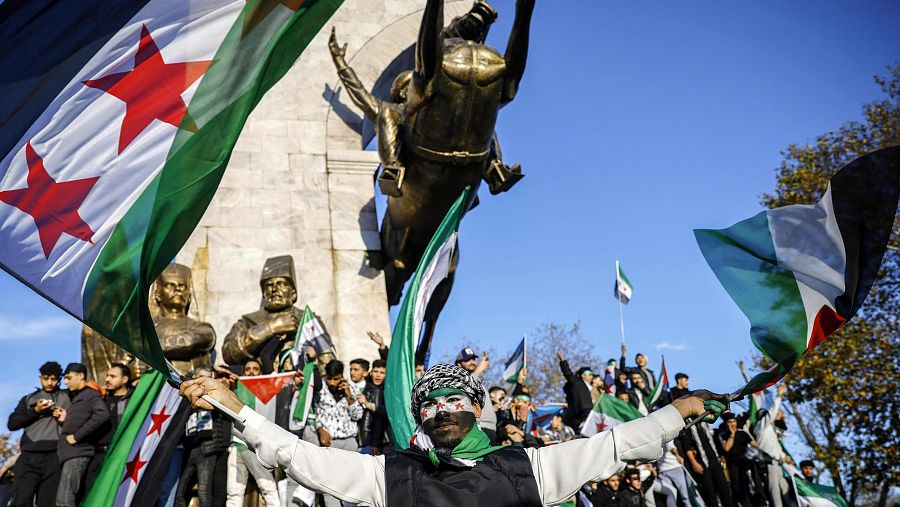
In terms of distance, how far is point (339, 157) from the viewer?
1297cm

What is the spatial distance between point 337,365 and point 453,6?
22.0ft

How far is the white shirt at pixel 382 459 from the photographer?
3492 mm

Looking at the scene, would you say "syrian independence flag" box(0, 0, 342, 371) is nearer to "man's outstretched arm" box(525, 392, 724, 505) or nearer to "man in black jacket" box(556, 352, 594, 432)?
"man's outstretched arm" box(525, 392, 724, 505)

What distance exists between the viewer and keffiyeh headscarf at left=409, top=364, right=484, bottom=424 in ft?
12.1

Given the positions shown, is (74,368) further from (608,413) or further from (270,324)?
(608,413)

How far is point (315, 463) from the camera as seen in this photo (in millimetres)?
3496

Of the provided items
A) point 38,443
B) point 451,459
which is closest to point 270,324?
point 38,443

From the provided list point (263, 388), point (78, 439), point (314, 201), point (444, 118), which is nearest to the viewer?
point (78, 439)

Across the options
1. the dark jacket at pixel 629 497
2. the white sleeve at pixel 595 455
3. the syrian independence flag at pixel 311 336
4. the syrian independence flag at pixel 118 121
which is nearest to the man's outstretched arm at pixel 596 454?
the white sleeve at pixel 595 455

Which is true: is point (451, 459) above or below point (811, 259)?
below

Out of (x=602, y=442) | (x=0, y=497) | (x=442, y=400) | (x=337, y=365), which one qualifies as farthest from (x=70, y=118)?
(x=0, y=497)

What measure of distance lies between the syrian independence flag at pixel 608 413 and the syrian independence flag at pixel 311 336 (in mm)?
3230

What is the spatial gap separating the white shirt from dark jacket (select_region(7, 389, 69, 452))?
6018mm

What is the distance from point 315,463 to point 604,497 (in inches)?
308
